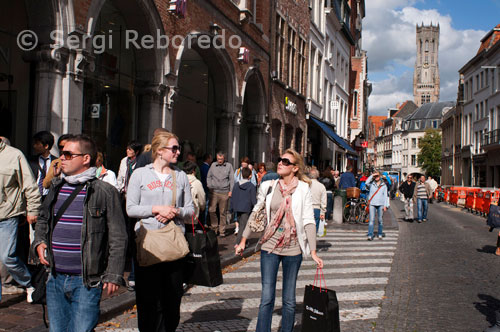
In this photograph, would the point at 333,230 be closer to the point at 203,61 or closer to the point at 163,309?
the point at 203,61

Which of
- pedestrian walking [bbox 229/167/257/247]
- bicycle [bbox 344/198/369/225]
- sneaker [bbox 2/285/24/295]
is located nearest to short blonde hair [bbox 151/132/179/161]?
sneaker [bbox 2/285/24/295]

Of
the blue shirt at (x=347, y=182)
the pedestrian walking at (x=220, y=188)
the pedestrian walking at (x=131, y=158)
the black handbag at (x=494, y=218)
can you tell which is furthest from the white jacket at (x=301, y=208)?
the blue shirt at (x=347, y=182)

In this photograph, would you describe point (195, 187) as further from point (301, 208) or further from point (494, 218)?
point (494, 218)

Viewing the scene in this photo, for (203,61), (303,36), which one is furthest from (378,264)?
(303,36)

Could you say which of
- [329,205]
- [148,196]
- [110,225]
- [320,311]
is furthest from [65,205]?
[329,205]

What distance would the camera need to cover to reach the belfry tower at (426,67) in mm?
148250

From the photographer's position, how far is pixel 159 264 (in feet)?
12.0

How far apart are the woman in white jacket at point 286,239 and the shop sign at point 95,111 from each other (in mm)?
6597

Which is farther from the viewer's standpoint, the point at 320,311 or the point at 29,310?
the point at 29,310

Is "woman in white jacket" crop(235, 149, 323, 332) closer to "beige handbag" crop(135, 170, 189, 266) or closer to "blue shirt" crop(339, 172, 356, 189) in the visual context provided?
"beige handbag" crop(135, 170, 189, 266)

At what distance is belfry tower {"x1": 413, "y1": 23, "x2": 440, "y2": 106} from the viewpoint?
14825 cm

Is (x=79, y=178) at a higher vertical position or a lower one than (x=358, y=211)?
higher

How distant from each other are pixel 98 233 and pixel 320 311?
183 cm

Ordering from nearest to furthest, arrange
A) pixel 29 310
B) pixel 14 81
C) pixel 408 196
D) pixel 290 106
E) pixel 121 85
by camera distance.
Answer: pixel 29 310
pixel 14 81
pixel 121 85
pixel 408 196
pixel 290 106
